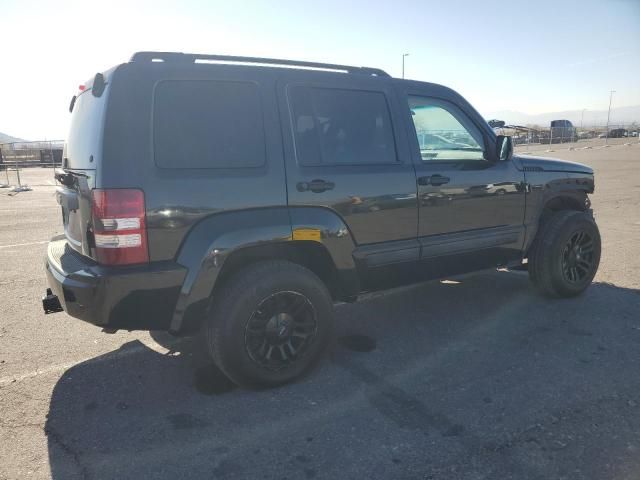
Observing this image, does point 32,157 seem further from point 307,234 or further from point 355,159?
point 307,234

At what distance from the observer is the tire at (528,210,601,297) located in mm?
4539

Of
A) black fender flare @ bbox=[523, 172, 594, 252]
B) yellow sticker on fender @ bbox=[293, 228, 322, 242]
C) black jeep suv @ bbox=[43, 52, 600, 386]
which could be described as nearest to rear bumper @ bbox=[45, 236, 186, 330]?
black jeep suv @ bbox=[43, 52, 600, 386]

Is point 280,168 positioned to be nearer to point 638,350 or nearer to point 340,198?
point 340,198

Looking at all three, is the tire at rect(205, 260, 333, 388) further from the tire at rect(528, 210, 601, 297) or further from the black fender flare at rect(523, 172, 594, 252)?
the tire at rect(528, 210, 601, 297)

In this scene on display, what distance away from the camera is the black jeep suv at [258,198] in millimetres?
2662

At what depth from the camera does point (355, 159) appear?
3.39 meters

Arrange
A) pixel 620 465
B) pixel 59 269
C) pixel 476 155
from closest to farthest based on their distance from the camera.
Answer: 1. pixel 620 465
2. pixel 59 269
3. pixel 476 155

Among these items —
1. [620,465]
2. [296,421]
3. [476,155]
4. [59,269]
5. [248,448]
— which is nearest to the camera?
[620,465]

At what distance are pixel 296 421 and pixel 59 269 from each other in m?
1.74

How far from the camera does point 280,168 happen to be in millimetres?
3025

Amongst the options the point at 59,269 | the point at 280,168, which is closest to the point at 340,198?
the point at 280,168

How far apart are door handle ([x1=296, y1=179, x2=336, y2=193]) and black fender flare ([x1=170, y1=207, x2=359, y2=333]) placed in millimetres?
124

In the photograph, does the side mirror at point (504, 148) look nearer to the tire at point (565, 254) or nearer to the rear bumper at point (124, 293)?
the tire at point (565, 254)

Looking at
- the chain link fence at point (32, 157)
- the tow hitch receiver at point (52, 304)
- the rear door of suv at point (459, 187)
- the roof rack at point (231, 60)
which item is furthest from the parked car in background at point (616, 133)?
the tow hitch receiver at point (52, 304)
